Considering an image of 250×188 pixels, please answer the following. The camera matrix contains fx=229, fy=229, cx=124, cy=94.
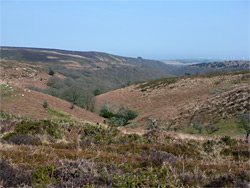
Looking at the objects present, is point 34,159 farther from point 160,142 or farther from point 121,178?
point 160,142

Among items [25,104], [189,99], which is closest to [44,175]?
[25,104]

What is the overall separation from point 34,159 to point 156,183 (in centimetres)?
198

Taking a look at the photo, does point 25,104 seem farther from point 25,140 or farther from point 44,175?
point 44,175

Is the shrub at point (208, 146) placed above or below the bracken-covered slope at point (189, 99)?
above

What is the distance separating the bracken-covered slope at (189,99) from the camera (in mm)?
22656

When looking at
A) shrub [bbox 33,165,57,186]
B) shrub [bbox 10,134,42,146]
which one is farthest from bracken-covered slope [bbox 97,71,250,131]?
shrub [bbox 33,165,57,186]

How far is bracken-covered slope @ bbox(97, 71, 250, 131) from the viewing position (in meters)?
22.7

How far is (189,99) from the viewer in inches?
1415

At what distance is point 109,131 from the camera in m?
6.84

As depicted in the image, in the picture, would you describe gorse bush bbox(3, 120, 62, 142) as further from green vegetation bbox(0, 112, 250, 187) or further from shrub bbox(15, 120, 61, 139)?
green vegetation bbox(0, 112, 250, 187)

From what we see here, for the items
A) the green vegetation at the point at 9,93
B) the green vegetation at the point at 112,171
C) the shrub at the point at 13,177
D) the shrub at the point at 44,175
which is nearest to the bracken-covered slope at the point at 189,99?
the green vegetation at the point at 9,93

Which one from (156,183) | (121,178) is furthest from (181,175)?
(121,178)

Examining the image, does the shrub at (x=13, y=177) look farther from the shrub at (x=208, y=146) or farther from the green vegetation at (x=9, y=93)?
the green vegetation at (x=9, y=93)

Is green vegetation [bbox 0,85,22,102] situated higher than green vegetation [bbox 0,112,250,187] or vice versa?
green vegetation [bbox 0,112,250,187]
